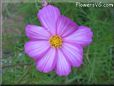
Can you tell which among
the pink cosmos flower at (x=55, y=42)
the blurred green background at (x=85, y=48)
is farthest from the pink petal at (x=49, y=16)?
the blurred green background at (x=85, y=48)

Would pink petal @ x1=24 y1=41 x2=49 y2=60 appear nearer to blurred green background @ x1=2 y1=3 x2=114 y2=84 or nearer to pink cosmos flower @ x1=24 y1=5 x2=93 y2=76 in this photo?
pink cosmos flower @ x1=24 y1=5 x2=93 y2=76

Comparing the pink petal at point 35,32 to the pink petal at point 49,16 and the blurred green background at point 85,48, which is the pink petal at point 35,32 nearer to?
the pink petal at point 49,16

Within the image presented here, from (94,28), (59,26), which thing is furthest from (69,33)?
(94,28)

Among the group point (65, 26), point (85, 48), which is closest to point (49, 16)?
point (65, 26)

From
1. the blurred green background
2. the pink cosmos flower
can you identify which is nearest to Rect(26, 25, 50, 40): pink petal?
the pink cosmos flower

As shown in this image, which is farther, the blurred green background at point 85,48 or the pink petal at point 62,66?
the blurred green background at point 85,48

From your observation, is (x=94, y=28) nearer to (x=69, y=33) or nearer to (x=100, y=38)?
(x=100, y=38)
